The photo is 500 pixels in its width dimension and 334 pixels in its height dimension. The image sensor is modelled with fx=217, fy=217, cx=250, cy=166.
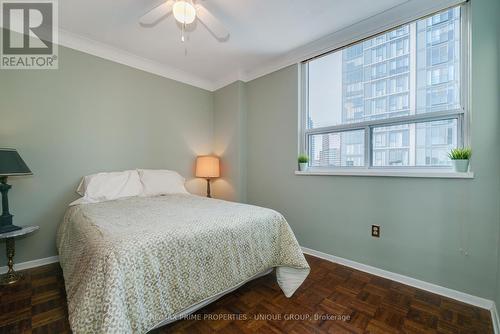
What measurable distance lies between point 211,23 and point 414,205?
2564mm

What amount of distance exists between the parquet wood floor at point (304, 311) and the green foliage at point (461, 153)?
43.8 inches

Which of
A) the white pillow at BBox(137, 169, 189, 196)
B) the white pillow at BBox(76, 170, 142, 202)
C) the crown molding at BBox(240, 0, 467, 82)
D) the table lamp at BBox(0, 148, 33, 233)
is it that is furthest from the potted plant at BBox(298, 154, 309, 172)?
the table lamp at BBox(0, 148, 33, 233)

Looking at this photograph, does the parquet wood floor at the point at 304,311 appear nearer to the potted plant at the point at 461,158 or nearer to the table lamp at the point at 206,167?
the potted plant at the point at 461,158

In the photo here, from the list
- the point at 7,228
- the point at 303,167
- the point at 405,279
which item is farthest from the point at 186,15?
the point at 405,279

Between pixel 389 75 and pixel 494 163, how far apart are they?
1117mm

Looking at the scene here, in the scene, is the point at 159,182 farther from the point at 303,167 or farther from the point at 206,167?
the point at 303,167

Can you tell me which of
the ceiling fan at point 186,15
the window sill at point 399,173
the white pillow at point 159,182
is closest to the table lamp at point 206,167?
the white pillow at point 159,182

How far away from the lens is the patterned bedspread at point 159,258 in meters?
0.99

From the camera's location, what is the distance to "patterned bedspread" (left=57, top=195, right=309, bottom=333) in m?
0.99

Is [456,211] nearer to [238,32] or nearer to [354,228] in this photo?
[354,228]

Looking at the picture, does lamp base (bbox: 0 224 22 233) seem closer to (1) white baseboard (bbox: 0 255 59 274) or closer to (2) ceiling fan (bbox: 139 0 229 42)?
(1) white baseboard (bbox: 0 255 59 274)

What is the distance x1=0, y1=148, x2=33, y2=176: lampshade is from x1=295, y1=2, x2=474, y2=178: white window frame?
269 centimetres

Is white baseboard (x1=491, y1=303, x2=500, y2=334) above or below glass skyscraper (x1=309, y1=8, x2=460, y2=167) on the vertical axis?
below

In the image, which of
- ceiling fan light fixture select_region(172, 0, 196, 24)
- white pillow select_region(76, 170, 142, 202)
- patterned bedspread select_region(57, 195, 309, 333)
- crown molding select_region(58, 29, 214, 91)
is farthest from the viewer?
crown molding select_region(58, 29, 214, 91)
